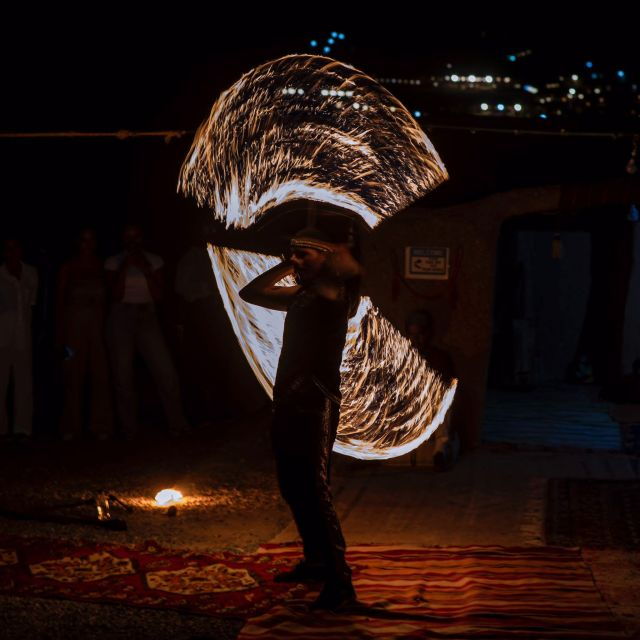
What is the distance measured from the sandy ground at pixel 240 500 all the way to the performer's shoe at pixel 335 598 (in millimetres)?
456

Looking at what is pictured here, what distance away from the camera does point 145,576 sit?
6570 mm

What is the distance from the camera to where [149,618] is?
230 inches

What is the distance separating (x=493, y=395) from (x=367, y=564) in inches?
384

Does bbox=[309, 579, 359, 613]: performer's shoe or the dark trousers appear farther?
the dark trousers

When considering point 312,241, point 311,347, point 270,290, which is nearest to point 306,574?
point 311,347

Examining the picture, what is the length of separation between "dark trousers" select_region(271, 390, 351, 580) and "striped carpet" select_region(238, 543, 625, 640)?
1.20 ft

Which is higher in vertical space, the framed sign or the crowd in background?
the framed sign

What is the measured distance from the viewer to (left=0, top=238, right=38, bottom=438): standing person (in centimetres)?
1153

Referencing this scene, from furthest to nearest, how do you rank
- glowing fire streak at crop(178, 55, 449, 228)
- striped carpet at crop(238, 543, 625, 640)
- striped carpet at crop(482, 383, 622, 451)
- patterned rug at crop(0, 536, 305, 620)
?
1. striped carpet at crop(482, 383, 622, 451)
2. glowing fire streak at crop(178, 55, 449, 228)
3. patterned rug at crop(0, 536, 305, 620)
4. striped carpet at crop(238, 543, 625, 640)

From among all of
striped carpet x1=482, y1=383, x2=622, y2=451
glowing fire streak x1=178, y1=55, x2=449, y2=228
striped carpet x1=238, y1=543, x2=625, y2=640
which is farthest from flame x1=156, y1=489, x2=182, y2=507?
striped carpet x1=482, y1=383, x2=622, y2=451

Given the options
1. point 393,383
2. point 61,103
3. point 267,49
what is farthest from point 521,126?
point 393,383

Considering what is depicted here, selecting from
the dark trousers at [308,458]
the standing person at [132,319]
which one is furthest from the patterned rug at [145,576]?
the standing person at [132,319]

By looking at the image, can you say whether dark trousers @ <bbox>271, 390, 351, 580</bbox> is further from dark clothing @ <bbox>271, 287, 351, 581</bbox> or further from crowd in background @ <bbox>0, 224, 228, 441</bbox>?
crowd in background @ <bbox>0, 224, 228, 441</bbox>

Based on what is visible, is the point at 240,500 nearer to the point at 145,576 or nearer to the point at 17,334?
the point at 145,576
